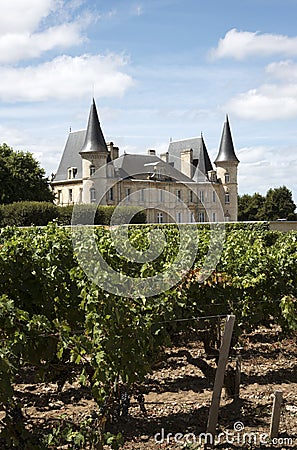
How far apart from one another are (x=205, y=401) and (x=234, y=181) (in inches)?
1911

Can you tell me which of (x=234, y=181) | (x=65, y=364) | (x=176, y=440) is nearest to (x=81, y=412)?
(x=65, y=364)

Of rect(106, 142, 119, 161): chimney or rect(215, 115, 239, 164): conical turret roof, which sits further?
rect(215, 115, 239, 164): conical turret roof

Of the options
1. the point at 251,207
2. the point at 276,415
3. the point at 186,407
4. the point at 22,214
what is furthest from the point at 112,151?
the point at 276,415

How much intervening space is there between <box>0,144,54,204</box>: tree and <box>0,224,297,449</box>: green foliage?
2705cm

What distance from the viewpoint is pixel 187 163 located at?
53.1 meters

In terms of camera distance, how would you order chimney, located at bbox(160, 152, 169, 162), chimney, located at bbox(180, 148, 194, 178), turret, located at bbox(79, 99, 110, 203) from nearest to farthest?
1. turret, located at bbox(79, 99, 110, 203)
2. chimney, located at bbox(180, 148, 194, 178)
3. chimney, located at bbox(160, 152, 169, 162)

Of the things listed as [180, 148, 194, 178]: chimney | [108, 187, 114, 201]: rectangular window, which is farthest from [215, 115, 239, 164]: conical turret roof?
[108, 187, 114, 201]: rectangular window

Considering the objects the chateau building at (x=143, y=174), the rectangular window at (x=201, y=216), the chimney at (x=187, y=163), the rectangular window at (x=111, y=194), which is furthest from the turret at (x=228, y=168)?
the rectangular window at (x=111, y=194)

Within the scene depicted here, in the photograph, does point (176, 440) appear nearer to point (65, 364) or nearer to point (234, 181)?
point (65, 364)

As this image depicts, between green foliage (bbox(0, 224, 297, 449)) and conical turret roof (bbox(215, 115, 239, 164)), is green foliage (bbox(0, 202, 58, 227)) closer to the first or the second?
green foliage (bbox(0, 224, 297, 449))

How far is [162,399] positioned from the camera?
4891mm

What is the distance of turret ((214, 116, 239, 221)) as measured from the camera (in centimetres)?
5231

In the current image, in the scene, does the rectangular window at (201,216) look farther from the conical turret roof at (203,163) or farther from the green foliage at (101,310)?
the green foliage at (101,310)

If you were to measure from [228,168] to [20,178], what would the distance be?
23711mm
